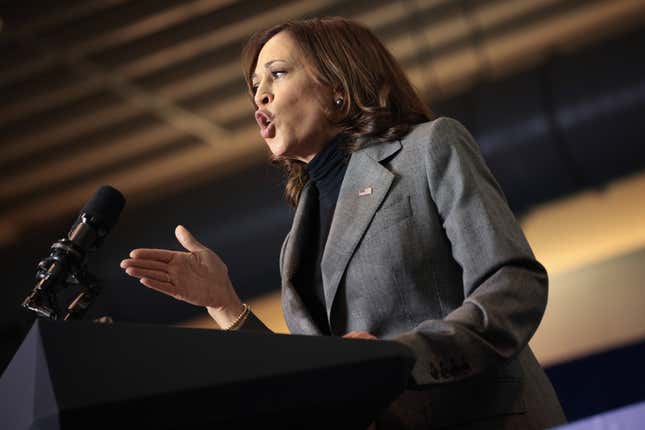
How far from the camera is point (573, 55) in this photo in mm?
3307

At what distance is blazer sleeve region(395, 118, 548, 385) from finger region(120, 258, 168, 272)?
372 millimetres

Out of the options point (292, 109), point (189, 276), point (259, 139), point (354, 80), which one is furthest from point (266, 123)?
point (259, 139)

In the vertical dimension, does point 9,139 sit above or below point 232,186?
above

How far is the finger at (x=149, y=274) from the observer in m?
1.30

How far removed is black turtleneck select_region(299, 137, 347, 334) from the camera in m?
1.44

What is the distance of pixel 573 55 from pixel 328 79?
1.93 meters

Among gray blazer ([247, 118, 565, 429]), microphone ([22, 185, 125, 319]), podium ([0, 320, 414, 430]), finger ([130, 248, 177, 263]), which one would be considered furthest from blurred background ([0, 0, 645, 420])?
podium ([0, 320, 414, 430])

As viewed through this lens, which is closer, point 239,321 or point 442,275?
point 442,275

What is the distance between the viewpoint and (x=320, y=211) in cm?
153

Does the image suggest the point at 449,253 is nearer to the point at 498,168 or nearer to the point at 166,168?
the point at 498,168

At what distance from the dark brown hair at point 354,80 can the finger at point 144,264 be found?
32cm

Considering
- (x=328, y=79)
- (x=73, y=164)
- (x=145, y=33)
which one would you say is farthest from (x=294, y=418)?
(x=73, y=164)

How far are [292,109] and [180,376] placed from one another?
2.50 feet

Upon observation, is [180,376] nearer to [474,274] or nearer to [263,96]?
[474,274]
